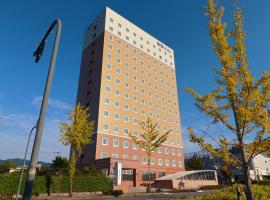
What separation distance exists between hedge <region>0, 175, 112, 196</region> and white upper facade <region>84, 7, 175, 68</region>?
41.1 meters

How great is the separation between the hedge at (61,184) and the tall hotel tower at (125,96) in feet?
16.0

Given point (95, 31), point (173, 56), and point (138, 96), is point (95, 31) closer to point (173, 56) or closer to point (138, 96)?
point (138, 96)

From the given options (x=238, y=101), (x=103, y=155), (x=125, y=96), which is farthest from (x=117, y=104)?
(x=238, y=101)

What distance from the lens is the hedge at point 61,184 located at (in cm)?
2277

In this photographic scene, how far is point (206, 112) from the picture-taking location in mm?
9148

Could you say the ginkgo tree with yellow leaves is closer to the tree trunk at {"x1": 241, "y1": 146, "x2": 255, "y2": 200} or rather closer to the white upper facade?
the tree trunk at {"x1": 241, "y1": 146, "x2": 255, "y2": 200}

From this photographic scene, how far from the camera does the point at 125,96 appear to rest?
54344 mm

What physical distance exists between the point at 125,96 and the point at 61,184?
30.5 metres

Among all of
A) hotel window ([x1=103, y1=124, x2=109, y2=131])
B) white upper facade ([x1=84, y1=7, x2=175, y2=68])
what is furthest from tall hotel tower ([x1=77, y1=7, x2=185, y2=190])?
hotel window ([x1=103, y1=124, x2=109, y2=131])

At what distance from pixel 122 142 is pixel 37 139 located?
44962mm

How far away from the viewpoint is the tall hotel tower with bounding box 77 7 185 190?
44812 millimetres

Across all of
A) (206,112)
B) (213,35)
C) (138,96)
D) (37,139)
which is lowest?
(37,139)

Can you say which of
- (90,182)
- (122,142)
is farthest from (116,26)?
(90,182)

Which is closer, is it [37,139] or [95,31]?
[37,139]
